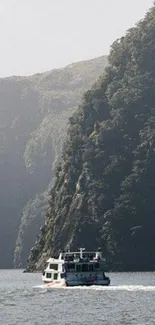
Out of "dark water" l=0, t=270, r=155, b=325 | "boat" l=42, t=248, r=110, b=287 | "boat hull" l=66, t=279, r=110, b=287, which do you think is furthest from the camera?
"boat" l=42, t=248, r=110, b=287

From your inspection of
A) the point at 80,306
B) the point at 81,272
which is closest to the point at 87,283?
the point at 81,272

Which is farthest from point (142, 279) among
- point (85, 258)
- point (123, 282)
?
point (85, 258)

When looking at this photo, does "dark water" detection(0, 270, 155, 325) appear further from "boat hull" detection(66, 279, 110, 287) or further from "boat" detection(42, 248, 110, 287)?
"boat" detection(42, 248, 110, 287)

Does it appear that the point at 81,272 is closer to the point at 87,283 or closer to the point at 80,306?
the point at 87,283

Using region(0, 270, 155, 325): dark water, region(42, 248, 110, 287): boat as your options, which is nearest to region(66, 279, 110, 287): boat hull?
region(42, 248, 110, 287): boat

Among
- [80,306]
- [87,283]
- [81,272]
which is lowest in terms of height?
[80,306]

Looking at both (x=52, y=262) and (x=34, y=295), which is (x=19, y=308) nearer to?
(x=34, y=295)

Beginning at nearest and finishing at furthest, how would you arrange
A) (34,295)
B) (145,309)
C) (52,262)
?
(145,309) → (34,295) → (52,262)

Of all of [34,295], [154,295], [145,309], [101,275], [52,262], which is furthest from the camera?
[52,262]
